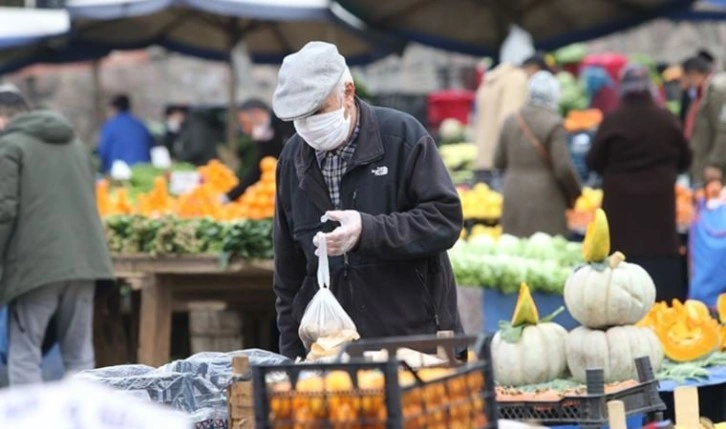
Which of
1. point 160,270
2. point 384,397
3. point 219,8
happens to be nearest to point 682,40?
point 219,8

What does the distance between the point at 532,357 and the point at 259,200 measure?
4.16m

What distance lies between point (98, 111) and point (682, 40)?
7.84 meters

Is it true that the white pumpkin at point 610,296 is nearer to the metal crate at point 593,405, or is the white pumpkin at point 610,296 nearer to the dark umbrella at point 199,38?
the metal crate at point 593,405

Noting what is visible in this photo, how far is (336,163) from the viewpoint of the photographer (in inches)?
189

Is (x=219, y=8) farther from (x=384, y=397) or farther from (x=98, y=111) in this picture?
(x=384, y=397)

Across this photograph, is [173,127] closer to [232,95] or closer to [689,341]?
[232,95]

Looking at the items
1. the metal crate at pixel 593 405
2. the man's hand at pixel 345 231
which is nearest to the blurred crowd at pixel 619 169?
the metal crate at pixel 593 405

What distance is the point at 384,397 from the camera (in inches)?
126

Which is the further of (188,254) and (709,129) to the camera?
(709,129)

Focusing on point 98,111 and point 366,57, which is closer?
point 366,57

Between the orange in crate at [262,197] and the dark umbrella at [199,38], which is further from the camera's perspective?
the dark umbrella at [199,38]

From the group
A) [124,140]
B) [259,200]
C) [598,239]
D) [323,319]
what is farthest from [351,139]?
[124,140]

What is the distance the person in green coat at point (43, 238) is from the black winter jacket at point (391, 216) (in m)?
3.78

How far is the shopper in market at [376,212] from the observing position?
462cm
